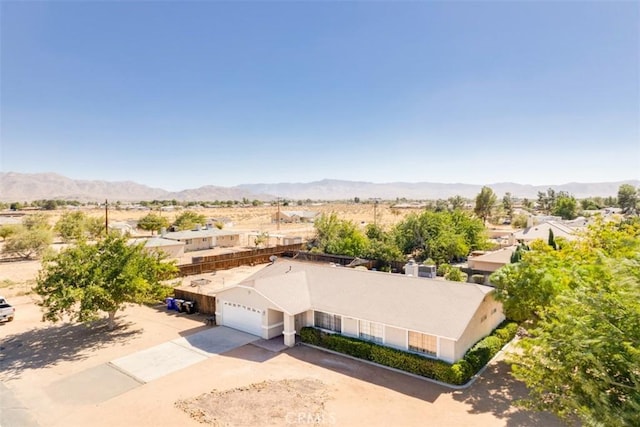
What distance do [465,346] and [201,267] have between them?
95.0ft

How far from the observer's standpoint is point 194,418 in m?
13.1

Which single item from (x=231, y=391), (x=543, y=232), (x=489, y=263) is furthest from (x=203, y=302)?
(x=543, y=232)

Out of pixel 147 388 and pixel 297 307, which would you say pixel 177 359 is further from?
A: pixel 297 307

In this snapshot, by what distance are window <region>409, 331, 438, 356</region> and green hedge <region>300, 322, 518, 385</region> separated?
0.48 metres

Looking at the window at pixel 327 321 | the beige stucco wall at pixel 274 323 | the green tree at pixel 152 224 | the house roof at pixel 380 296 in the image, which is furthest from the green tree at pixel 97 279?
the green tree at pixel 152 224

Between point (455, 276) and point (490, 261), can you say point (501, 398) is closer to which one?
point (455, 276)

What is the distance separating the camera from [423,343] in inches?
662

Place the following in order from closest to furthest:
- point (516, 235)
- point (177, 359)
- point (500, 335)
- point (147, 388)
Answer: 1. point (147, 388)
2. point (177, 359)
3. point (500, 335)
4. point (516, 235)

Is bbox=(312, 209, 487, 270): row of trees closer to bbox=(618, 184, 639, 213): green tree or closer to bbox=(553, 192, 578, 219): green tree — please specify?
bbox=(553, 192, 578, 219): green tree

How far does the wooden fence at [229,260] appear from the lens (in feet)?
124

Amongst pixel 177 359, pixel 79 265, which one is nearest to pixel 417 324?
pixel 177 359

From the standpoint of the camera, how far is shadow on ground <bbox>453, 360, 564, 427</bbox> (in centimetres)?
1287

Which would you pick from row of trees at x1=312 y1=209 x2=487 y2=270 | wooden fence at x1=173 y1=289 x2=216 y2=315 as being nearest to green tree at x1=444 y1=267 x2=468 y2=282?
row of trees at x1=312 y1=209 x2=487 y2=270

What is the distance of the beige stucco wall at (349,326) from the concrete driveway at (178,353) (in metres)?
5.20
